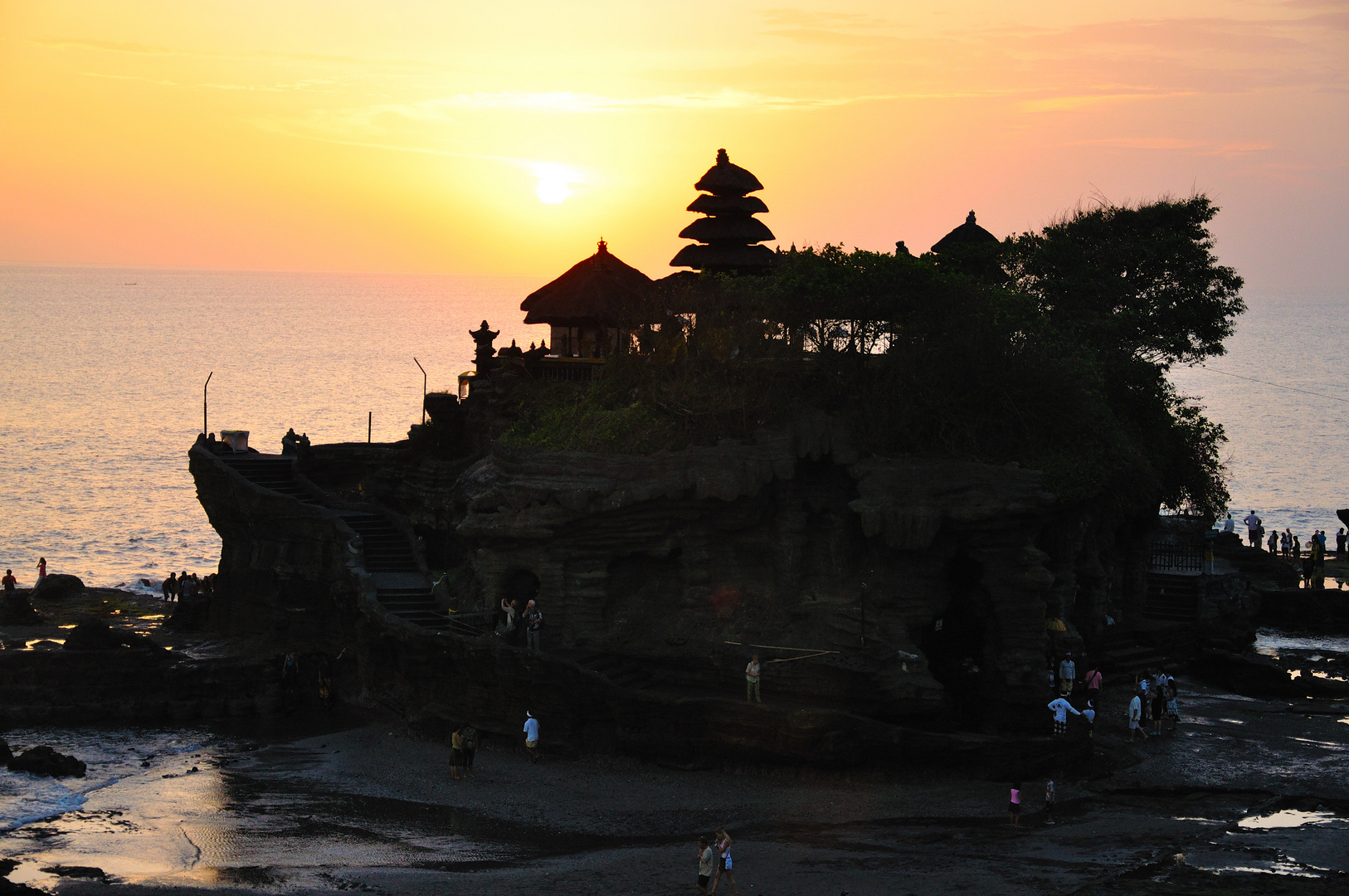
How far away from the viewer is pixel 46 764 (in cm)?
3269

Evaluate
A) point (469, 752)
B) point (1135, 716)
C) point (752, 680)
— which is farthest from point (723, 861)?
point (1135, 716)

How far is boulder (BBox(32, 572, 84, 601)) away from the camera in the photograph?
51.6 meters

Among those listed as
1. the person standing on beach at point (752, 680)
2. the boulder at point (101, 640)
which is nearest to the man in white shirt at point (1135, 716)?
the person standing on beach at point (752, 680)

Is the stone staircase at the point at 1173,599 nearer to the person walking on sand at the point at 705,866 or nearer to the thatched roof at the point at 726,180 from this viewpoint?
the thatched roof at the point at 726,180

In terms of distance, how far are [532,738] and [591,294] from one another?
15.6m

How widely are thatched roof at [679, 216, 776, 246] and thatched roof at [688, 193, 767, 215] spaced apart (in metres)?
0.23

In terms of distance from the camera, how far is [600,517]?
3350 centimetres

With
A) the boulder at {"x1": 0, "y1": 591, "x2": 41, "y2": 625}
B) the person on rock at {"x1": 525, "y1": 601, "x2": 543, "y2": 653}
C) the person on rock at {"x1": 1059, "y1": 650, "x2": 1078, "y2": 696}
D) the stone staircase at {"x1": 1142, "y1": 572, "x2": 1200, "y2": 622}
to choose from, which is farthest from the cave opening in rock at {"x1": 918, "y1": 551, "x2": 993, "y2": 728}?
the boulder at {"x1": 0, "y1": 591, "x2": 41, "y2": 625}

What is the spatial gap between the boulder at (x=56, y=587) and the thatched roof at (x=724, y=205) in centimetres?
2793

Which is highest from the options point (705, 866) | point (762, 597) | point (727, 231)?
point (727, 231)

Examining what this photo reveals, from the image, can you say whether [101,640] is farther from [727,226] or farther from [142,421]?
[142,421]

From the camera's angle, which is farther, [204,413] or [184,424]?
[184,424]

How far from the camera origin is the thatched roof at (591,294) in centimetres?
4266

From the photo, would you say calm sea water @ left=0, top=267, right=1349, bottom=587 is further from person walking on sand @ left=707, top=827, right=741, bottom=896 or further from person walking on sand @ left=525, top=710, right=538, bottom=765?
person walking on sand @ left=707, top=827, right=741, bottom=896
